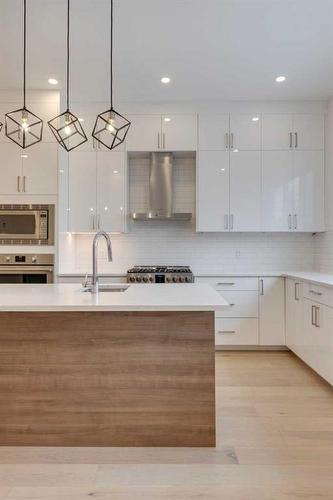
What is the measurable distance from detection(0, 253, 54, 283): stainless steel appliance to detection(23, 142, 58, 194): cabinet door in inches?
29.2

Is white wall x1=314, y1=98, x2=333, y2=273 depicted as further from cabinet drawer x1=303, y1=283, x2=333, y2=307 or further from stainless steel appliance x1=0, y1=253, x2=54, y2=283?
stainless steel appliance x1=0, y1=253, x2=54, y2=283

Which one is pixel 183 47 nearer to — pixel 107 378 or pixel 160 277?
pixel 160 277

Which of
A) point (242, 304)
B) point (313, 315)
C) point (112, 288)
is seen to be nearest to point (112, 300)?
point (112, 288)

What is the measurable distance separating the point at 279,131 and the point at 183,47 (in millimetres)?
1704

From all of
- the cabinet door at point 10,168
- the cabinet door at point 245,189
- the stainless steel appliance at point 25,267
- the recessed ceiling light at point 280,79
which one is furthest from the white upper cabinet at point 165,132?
the stainless steel appliance at point 25,267

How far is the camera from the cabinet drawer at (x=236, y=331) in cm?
407

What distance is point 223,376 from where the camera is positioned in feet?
10.9

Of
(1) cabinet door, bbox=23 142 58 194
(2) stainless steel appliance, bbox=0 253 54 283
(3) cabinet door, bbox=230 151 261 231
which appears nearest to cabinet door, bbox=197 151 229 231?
(3) cabinet door, bbox=230 151 261 231

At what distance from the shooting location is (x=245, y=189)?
4285 millimetres

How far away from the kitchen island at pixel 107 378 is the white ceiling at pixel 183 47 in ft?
7.26

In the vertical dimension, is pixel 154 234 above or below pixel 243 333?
above

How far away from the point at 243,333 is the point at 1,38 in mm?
3808

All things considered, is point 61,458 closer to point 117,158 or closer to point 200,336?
point 200,336

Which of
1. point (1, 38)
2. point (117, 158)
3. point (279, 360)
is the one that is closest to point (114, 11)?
point (1, 38)
